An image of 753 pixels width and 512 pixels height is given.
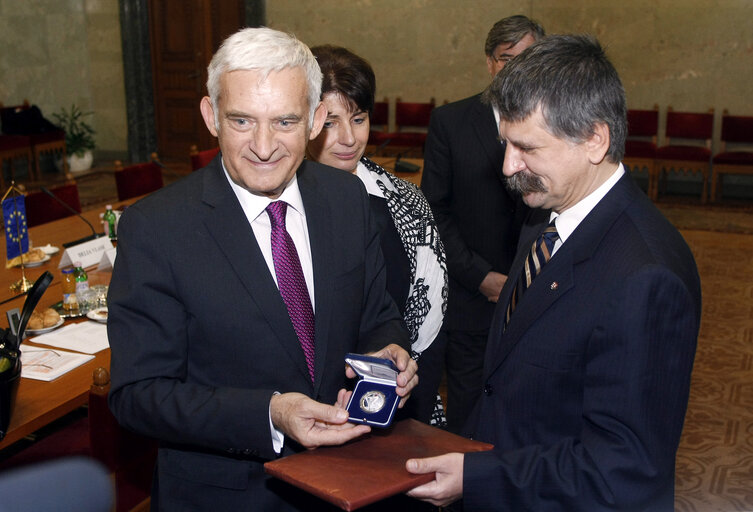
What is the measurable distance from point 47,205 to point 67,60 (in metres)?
7.59

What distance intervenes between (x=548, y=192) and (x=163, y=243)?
0.88 m

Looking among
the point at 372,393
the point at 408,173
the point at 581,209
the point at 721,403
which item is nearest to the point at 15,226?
the point at 372,393

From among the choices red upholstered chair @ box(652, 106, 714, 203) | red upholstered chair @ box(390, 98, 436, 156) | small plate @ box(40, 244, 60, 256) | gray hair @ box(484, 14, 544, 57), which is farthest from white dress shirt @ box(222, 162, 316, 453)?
red upholstered chair @ box(390, 98, 436, 156)

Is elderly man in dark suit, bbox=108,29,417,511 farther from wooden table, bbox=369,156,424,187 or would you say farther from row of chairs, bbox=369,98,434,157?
row of chairs, bbox=369,98,434,157

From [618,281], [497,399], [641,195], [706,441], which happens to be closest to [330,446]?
[497,399]

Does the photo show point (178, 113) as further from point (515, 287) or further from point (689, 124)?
point (515, 287)

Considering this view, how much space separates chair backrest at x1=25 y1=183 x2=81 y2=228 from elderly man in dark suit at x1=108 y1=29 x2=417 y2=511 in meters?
3.77

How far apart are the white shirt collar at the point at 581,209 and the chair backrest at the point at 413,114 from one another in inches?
360

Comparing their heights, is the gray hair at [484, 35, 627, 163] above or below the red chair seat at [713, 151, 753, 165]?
above

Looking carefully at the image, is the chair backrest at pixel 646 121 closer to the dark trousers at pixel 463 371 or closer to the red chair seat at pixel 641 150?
the red chair seat at pixel 641 150

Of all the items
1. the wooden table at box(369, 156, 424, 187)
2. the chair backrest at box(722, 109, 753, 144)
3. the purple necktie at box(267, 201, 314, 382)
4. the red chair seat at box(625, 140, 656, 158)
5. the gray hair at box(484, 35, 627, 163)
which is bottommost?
the red chair seat at box(625, 140, 656, 158)

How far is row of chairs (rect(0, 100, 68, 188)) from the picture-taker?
10312 millimetres

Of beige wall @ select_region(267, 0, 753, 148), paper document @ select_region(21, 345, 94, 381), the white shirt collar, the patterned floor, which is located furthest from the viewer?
beige wall @ select_region(267, 0, 753, 148)

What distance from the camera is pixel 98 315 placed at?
353cm
